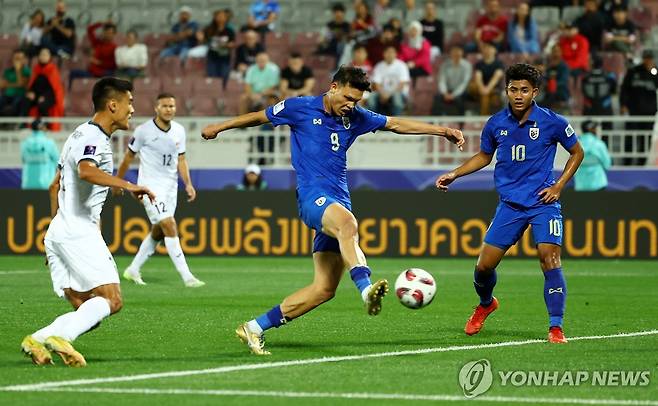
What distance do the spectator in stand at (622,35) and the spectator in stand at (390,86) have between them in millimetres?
3890

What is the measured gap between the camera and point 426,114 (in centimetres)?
2464

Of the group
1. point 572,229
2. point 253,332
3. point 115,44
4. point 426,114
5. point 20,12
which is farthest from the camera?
point 20,12

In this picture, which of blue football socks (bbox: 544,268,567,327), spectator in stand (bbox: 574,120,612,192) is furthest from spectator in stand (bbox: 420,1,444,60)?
blue football socks (bbox: 544,268,567,327)

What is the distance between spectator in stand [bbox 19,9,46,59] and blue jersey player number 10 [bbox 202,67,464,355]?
1858 centimetres

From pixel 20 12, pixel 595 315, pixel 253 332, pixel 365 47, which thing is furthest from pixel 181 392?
pixel 20 12

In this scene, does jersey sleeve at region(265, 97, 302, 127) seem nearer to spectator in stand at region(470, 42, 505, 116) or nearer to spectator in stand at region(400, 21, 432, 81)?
spectator in stand at region(470, 42, 505, 116)

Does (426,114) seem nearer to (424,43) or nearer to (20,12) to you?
(424,43)

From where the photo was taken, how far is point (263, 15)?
27.6 metres

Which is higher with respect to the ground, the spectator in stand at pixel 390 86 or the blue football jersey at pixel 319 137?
the spectator in stand at pixel 390 86

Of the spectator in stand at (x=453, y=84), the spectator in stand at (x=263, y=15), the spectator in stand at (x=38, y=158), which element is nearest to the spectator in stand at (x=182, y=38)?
the spectator in stand at (x=263, y=15)

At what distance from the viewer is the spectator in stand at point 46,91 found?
2541 centimetres

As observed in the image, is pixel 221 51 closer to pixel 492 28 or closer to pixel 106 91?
pixel 492 28

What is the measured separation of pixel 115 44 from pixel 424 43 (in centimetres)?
625

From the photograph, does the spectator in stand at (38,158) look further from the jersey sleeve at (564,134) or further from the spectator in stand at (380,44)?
the jersey sleeve at (564,134)
